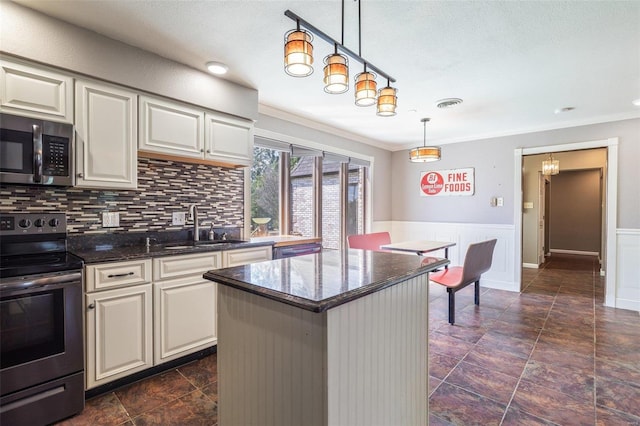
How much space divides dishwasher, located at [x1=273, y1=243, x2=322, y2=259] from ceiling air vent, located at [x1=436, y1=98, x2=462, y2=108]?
2020mm

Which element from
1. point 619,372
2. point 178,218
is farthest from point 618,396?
point 178,218

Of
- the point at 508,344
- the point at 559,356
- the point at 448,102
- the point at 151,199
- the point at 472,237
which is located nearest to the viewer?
the point at 559,356

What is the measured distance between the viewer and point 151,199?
2697 millimetres

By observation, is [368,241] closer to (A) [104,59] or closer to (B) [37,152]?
(A) [104,59]

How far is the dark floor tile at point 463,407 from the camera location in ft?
6.03

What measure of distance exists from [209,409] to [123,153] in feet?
5.92

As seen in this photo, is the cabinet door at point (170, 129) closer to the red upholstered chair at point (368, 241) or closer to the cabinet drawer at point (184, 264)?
the cabinet drawer at point (184, 264)

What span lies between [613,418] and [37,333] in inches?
129

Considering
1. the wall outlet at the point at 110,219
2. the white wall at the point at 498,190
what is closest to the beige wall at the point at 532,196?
the white wall at the point at 498,190

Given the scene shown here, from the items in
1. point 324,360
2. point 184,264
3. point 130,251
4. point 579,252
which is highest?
point 130,251

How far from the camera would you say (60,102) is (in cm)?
198

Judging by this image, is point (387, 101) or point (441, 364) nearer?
point (387, 101)

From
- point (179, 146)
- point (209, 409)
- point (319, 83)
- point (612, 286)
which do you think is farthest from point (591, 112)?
point (209, 409)

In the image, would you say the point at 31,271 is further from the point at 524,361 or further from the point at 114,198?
the point at 524,361
